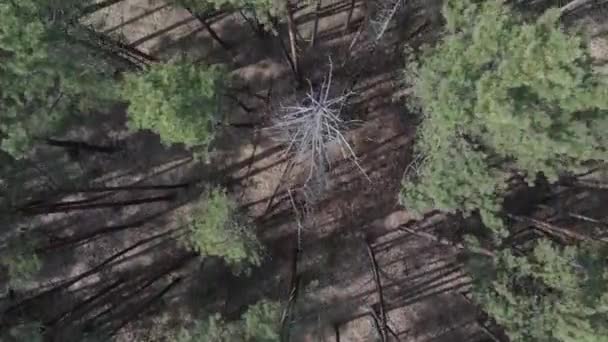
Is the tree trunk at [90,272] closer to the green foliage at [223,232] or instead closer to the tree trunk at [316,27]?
the green foliage at [223,232]

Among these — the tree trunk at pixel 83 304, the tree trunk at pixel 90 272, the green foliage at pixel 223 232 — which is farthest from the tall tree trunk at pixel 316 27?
the tree trunk at pixel 83 304

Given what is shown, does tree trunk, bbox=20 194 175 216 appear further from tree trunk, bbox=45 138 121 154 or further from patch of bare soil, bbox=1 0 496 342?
tree trunk, bbox=45 138 121 154

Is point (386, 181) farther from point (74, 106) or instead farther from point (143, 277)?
point (74, 106)

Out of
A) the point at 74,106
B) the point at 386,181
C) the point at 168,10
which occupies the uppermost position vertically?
the point at 168,10

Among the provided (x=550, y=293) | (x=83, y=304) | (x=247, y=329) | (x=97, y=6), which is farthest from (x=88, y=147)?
(x=550, y=293)

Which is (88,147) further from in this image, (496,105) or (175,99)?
(496,105)

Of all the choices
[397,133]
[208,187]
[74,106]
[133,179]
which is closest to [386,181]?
[397,133]
